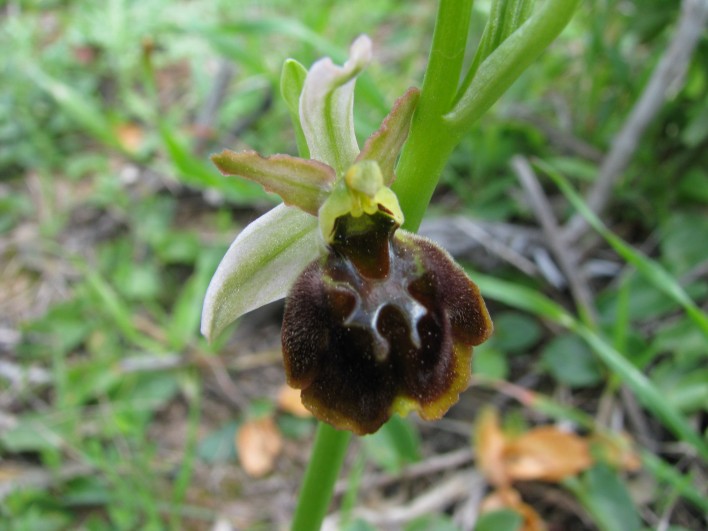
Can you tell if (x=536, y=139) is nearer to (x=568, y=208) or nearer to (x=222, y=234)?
(x=568, y=208)

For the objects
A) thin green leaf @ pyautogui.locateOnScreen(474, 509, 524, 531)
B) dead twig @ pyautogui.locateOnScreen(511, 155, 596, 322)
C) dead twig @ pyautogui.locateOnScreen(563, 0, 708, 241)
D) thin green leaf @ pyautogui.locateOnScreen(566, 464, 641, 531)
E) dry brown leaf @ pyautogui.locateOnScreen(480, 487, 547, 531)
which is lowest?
dry brown leaf @ pyautogui.locateOnScreen(480, 487, 547, 531)

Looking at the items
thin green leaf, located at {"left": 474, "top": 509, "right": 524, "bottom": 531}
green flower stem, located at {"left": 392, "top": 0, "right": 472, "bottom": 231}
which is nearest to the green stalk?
green flower stem, located at {"left": 392, "top": 0, "right": 472, "bottom": 231}

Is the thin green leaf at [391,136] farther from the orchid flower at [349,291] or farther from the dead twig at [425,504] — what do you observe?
the dead twig at [425,504]

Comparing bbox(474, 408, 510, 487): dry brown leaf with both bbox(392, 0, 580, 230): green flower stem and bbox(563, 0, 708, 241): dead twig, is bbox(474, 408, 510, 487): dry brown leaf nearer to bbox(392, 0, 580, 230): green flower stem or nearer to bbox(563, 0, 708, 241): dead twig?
bbox(563, 0, 708, 241): dead twig

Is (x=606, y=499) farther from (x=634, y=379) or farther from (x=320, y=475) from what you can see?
(x=320, y=475)

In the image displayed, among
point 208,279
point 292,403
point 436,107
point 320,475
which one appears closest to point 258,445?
point 292,403

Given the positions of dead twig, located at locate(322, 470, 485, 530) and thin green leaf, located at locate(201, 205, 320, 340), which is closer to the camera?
thin green leaf, located at locate(201, 205, 320, 340)
